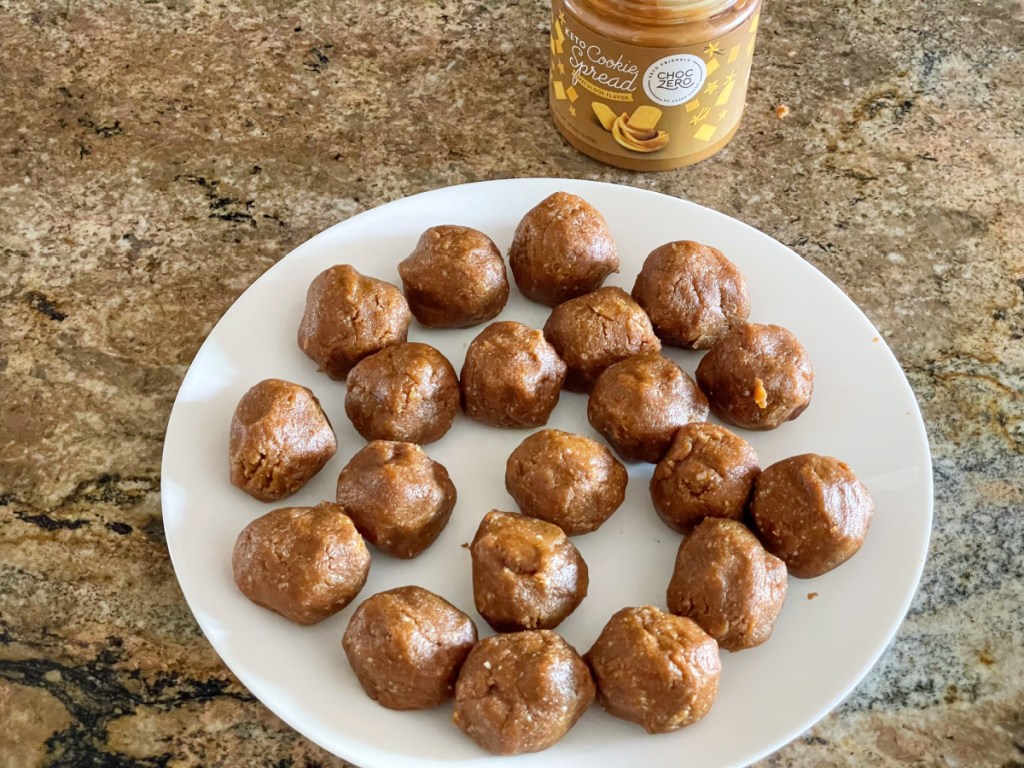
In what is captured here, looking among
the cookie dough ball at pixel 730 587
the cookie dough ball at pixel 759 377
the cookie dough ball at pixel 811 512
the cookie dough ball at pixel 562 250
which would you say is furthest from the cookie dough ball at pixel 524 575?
the cookie dough ball at pixel 562 250

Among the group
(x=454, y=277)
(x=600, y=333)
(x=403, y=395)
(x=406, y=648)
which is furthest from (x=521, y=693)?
(x=454, y=277)

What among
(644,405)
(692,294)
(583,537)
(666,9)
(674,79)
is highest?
(666,9)

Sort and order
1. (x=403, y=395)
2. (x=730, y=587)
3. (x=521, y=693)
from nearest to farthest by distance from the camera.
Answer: (x=521, y=693), (x=730, y=587), (x=403, y=395)

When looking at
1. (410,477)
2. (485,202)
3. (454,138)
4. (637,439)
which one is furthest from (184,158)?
(637,439)

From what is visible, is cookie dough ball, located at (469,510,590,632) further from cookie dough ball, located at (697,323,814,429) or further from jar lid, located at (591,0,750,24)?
jar lid, located at (591,0,750,24)

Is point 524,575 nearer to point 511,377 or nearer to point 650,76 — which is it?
point 511,377

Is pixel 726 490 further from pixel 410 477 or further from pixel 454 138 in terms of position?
pixel 454 138

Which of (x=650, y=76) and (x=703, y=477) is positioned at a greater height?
(x=650, y=76)
